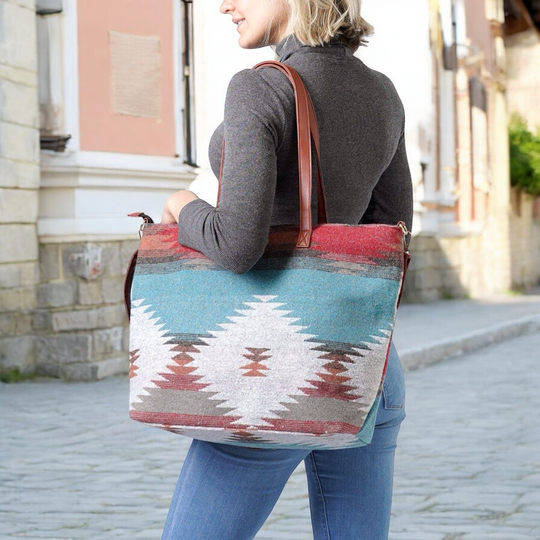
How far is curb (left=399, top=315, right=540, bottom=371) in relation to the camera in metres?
9.45

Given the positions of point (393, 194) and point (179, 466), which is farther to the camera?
point (179, 466)

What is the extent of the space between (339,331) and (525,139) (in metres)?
23.3

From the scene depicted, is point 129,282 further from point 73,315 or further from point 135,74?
point 135,74

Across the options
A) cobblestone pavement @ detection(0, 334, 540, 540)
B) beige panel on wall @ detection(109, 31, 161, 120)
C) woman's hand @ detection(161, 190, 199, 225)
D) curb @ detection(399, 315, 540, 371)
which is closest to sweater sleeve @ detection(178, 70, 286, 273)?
woman's hand @ detection(161, 190, 199, 225)

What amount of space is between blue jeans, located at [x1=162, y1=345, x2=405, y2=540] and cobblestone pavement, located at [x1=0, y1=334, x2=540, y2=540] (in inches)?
72.7

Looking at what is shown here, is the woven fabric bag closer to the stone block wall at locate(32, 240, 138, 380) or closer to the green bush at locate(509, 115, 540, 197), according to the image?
the stone block wall at locate(32, 240, 138, 380)

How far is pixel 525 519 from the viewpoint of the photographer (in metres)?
4.10

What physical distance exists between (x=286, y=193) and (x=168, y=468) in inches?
138

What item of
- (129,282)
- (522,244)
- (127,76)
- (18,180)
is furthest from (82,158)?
(522,244)

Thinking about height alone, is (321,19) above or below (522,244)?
above

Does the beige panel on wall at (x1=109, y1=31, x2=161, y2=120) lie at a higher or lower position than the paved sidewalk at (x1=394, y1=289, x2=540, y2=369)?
higher

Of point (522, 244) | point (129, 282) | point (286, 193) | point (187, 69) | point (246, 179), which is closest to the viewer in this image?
point (246, 179)

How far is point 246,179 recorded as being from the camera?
1701mm

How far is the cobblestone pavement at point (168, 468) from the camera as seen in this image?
4.05 m
